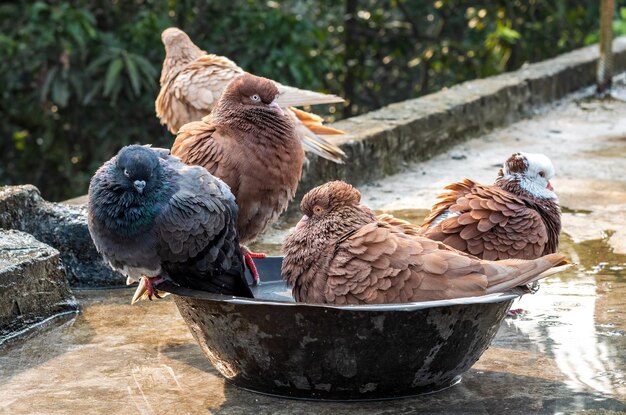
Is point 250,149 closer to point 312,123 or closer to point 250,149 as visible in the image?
point 250,149

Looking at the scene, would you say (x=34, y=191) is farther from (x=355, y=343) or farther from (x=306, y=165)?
(x=355, y=343)

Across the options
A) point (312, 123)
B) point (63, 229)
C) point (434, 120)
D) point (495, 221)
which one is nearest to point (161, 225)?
point (495, 221)

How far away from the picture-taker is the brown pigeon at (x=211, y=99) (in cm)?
591

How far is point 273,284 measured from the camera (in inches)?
175

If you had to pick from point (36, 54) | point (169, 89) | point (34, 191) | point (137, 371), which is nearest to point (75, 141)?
point (36, 54)

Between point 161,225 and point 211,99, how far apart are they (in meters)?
2.20

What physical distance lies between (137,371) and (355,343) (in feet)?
3.22

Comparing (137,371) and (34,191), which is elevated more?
(34,191)

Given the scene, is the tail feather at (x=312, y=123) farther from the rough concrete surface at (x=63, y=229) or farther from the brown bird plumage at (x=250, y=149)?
the rough concrete surface at (x=63, y=229)

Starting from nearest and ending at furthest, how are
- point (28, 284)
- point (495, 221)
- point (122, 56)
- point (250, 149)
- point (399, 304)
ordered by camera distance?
point (399, 304), point (495, 221), point (28, 284), point (250, 149), point (122, 56)

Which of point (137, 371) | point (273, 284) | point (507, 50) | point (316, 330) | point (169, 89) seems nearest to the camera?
point (316, 330)

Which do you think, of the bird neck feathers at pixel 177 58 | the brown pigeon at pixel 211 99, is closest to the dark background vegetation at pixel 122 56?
the bird neck feathers at pixel 177 58

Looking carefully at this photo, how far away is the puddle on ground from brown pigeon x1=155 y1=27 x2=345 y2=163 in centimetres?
148

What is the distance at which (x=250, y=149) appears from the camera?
464 cm
